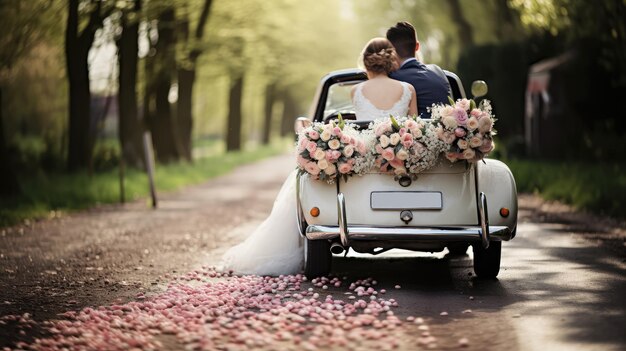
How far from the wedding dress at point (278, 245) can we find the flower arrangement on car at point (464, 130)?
2.96 ft

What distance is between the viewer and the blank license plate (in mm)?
7660

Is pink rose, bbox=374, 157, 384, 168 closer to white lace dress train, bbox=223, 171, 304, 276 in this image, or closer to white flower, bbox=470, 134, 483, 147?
white flower, bbox=470, 134, 483, 147

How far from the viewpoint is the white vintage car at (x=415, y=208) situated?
7.57 m

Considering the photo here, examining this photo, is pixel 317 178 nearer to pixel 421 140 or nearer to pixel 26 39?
pixel 421 140

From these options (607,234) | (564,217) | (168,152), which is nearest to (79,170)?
(168,152)

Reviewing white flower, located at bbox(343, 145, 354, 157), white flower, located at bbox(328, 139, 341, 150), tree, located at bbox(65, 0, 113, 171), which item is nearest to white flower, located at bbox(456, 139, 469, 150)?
white flower, located at bbox(343, 145, 354, 157)

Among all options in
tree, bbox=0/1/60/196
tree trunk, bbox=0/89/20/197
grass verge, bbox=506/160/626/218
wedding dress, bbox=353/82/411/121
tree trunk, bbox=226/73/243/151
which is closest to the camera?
wedding dress, bbox=353/82/411/121

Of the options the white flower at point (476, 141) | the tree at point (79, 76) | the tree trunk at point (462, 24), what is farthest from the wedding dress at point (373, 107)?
the tree trunk at point (462, 24)

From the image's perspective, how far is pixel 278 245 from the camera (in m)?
8.95

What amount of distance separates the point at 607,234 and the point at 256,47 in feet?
75.9

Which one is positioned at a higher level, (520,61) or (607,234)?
(520,61)

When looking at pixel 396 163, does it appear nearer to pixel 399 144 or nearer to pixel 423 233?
pixel 399 144

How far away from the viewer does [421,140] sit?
25.2 ft

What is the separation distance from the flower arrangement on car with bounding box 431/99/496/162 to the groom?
675 millimetres
